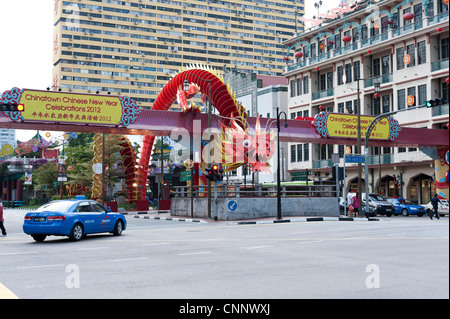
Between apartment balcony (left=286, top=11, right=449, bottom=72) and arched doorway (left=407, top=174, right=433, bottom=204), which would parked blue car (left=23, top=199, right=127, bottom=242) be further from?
arched doorway (left=407, top=174, right=433, bottom=204)

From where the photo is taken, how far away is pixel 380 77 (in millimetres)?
57594

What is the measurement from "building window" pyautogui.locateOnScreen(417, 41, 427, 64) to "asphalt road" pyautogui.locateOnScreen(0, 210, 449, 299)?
126ft

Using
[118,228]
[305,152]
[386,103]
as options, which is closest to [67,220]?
[118,228]

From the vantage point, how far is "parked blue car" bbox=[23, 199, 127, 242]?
60.6 feet

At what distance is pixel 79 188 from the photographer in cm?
6800

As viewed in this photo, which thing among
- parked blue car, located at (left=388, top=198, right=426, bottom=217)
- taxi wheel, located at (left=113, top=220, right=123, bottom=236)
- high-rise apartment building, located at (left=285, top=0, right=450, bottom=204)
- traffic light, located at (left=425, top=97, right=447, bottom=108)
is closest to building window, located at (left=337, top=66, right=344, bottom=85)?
high-rise apartment building, located at (left=285, top=0, right=450, bottom=204)

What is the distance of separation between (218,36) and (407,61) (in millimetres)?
100338

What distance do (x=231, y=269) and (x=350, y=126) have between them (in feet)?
102

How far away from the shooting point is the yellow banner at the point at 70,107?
98.2 feet

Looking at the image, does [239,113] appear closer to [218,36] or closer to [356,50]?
[356,50]

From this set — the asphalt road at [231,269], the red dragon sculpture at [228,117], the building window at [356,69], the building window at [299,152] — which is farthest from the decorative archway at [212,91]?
the building window at [299,152]

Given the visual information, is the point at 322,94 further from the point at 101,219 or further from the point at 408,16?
the point at 101,219

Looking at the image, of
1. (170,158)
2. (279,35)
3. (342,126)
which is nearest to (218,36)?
(279,35)

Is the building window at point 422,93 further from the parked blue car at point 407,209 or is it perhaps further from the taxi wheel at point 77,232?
the taxi wheel at point 77,232
